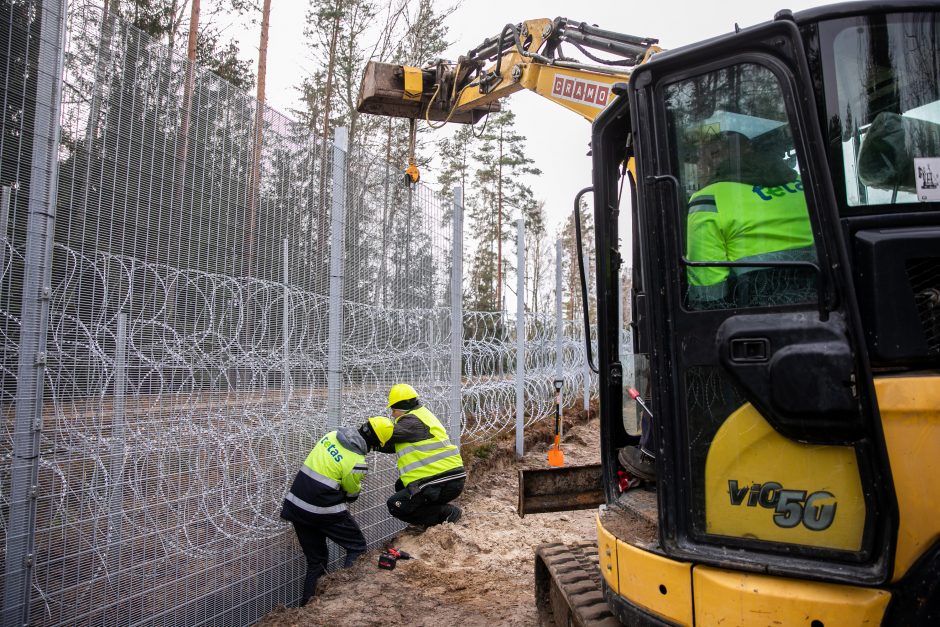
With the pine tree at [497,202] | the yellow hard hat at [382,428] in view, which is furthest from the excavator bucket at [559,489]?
the pine tree at [497,202]

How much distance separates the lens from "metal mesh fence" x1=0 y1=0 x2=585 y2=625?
9.85ft

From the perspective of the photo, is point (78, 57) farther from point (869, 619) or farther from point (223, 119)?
point (869, 619)

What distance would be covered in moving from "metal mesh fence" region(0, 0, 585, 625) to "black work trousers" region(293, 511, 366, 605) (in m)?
0.09

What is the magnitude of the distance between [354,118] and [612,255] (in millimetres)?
16123

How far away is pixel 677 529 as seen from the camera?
2.27m

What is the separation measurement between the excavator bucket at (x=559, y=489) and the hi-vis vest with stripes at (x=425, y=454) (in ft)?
6.39

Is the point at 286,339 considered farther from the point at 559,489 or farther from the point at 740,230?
the point at 740,230

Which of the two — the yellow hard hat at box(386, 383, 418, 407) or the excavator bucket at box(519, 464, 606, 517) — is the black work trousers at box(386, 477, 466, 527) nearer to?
the yellow hard hat at box(386, 383, 418, 407)

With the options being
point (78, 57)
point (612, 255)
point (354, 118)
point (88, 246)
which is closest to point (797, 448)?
point (612, 255)

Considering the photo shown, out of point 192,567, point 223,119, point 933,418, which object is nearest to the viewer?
point 933,418

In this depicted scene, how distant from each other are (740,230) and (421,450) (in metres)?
3.97

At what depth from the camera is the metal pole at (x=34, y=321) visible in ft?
9.55

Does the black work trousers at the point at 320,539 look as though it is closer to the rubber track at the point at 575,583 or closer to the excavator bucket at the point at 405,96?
the rubber track at the point at 575,583

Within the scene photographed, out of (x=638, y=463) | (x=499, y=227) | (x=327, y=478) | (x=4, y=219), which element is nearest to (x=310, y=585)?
(x=327, y=478)
